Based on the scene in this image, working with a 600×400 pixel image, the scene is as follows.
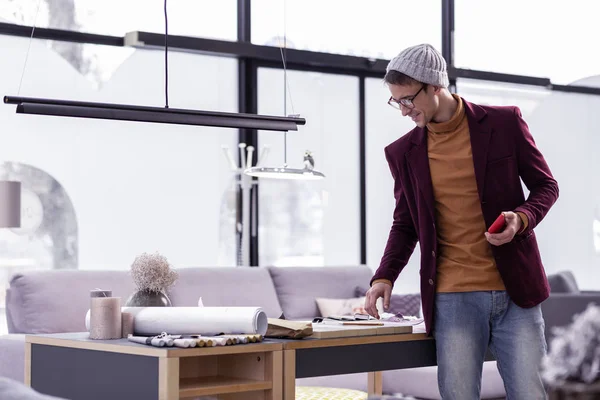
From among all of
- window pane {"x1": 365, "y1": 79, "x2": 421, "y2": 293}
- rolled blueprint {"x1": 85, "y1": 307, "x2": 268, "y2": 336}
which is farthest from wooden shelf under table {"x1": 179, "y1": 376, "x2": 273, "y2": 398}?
window pane {"x1": 365, "y1": 79, "x2": 421, "y2": 293}

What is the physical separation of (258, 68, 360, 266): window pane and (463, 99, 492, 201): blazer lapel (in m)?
4.11

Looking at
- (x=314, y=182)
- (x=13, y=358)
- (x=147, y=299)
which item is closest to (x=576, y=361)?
(x=147, y=299)

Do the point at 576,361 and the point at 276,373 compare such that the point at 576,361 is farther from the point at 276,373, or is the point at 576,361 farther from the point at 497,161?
the point at 497,161

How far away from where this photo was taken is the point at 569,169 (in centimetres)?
845

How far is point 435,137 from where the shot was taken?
287 centimetres

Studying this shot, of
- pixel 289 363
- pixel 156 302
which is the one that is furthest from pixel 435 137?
pixel 156 302

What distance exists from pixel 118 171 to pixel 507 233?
13.6 ft

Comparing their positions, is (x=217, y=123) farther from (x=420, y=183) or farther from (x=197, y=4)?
(x=197, y=4)

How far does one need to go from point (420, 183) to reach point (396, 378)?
252 cm

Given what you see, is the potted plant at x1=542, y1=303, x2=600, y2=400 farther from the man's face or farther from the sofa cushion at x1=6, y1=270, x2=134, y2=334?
the sofa cushion at x1=6, y1=270, x2=134, y2=334

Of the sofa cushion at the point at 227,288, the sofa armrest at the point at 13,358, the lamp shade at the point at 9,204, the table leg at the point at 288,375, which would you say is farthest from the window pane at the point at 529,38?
the table leg at the point at 288,375

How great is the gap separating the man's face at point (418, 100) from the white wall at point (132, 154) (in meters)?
3.66

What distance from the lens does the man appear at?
2721 mm

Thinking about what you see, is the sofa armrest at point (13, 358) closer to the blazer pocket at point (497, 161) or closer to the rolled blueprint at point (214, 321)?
the rolled blueprint at point (214, 321)
